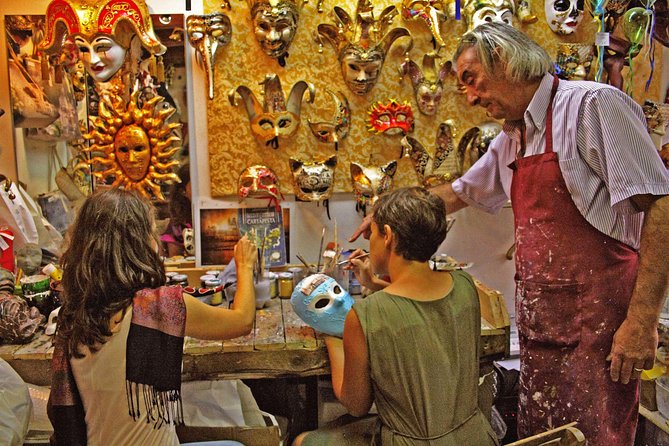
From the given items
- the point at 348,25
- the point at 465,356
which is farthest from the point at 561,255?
the point at 348,25

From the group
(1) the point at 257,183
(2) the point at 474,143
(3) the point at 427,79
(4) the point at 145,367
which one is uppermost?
(3) the point at 427,79

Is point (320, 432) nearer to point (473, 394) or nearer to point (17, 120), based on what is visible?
point (473, 394)

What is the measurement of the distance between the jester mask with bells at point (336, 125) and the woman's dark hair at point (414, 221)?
973 mm

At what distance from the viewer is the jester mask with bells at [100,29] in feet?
7.05

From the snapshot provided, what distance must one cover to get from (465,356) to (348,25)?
1448mm

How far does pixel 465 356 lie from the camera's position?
1431 mm

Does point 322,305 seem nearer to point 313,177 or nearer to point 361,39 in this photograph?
point 313,177

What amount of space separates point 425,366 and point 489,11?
5.22 ft

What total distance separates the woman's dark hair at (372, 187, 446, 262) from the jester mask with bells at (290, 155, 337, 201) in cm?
88

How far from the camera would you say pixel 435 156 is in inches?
97.9

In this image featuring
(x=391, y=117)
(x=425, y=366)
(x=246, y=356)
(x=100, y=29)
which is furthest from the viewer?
(x=391, y=117)

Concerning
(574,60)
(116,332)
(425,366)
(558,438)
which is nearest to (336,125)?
(574,60)

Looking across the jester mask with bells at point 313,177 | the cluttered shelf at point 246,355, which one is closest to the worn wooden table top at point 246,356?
the cluttered shelf at point 246,355

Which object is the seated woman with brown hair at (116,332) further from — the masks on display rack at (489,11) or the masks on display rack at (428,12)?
the masks on display rack at (489,11)
